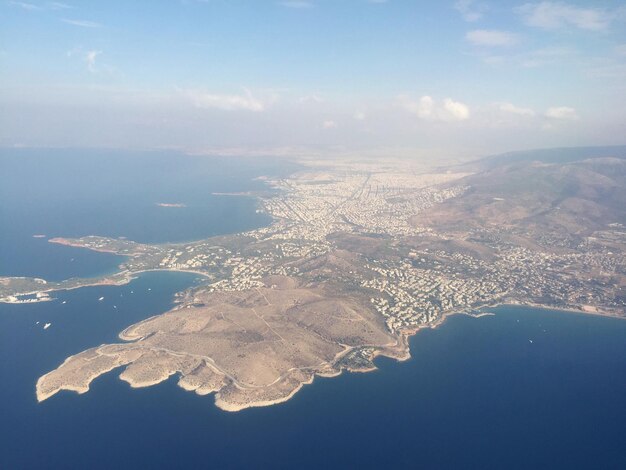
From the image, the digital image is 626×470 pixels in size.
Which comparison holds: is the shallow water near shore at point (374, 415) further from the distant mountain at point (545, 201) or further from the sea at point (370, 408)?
the distant mountain at point (545, 201)

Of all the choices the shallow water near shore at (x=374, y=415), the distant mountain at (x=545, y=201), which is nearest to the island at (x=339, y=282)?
the distant mountain at (x=545, y=201)

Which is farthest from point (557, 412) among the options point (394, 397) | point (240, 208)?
point (240, 208)

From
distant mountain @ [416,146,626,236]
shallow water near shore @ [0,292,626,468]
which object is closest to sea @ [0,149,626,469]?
shallow water near shore @ [0,292,626,468]

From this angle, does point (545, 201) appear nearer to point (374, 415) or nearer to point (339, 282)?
point (339, 282)

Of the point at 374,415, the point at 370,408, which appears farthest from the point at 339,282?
the point at 374,415

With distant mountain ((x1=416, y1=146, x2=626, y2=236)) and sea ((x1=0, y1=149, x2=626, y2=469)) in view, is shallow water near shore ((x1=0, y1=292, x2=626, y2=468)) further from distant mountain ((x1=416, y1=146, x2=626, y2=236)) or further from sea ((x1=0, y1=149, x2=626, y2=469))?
distant mountain ((x1=416, y1=146, x2=626, y2=236))

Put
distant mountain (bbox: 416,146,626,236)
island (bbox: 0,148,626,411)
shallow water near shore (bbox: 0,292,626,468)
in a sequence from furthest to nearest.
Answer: distant mountain (bbox: 416,146,626,236) < island (bbox: 0,148,626,411) < shallow water near shore (bbox: 0,292,626,468)
